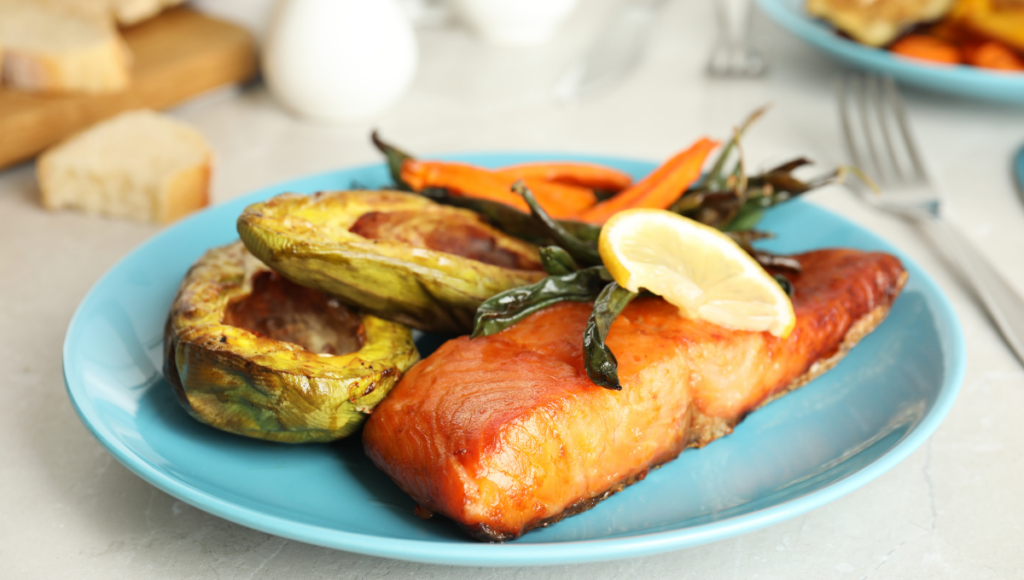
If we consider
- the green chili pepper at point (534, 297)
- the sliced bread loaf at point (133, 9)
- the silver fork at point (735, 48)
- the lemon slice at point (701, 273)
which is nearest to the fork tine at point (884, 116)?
the silver fork at point (735, 48)

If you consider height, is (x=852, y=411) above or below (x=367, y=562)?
above

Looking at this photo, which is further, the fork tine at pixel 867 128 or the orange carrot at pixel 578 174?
the fork tine at pixel 867 128

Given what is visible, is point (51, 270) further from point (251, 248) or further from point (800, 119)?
point (800, 119)

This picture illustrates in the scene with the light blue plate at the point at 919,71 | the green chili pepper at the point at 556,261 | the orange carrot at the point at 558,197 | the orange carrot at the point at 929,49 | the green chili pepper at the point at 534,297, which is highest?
the orange carrot at the point at 929,49

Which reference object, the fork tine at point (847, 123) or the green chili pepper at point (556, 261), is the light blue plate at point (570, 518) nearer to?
the green chili pepper at point (556, 261)

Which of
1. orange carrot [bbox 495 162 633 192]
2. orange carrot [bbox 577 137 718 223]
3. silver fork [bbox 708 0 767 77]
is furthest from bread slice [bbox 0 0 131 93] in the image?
silver fork [bbox 708 0 767 77]

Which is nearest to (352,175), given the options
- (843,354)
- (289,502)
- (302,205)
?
(302,205)

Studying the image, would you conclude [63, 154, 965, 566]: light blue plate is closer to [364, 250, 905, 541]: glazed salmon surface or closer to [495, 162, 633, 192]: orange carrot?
[364, 250, 905, 541]: glazed salmon surface
